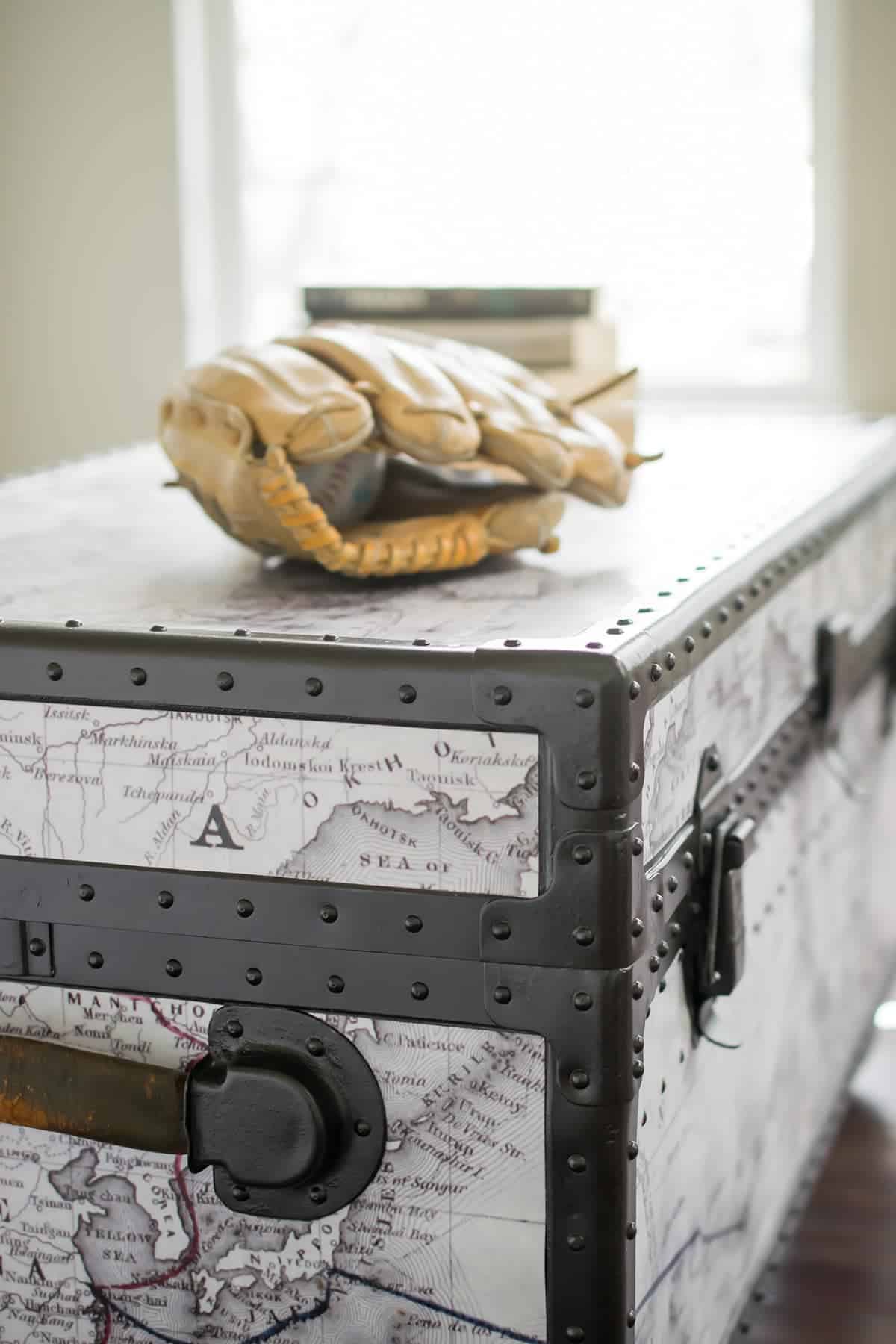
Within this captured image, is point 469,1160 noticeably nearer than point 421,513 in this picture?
Yes

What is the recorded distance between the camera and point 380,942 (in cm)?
98

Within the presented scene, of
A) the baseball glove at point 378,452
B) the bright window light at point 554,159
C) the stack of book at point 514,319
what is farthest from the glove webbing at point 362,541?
the bright window light at point 554,159

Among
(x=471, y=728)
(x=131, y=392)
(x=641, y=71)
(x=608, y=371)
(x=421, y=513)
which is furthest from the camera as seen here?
(x=131, y=392)

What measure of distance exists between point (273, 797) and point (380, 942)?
0.11 m

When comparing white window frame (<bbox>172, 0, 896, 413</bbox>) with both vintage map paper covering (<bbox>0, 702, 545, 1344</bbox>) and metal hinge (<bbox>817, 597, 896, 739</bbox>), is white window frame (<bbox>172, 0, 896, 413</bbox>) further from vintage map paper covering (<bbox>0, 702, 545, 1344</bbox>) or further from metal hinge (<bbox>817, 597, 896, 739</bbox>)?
vintage map paper covering (<bbox>0, 702, 545, 1344</bbox>)

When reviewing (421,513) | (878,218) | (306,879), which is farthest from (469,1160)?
(878,218)

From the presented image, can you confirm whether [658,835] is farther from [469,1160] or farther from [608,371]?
[608,371]

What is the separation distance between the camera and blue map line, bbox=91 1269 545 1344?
1010mm

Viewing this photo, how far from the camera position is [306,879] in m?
0.99

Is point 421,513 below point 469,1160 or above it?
above

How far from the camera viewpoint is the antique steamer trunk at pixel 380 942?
95 centimetres

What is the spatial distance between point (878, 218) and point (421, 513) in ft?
4.72

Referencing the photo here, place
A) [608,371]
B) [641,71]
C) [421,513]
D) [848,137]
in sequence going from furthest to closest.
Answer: [641,71]
[848,137]
[608,371]
[421,513]

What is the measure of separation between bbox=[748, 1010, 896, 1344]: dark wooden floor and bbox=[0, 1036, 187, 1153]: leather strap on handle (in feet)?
2.14
